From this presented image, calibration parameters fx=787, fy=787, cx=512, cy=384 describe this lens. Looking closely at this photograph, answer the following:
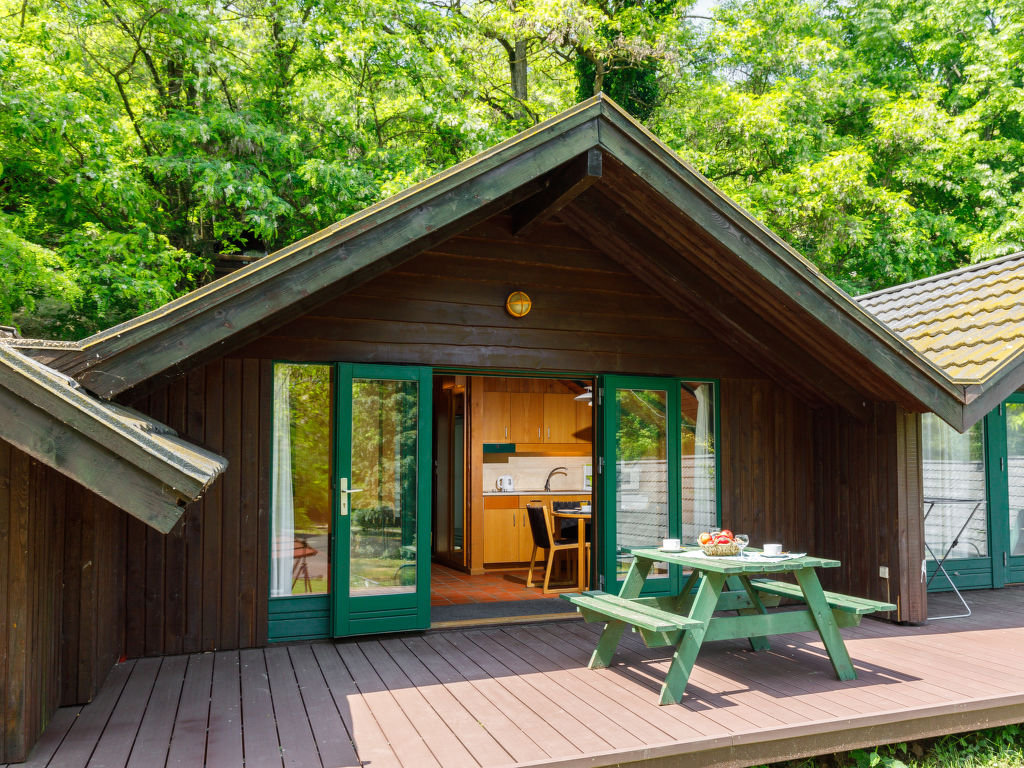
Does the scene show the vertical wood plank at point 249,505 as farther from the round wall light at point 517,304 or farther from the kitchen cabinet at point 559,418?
the kitchen cabinet at point 559,418

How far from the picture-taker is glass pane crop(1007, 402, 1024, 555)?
7.18 meters

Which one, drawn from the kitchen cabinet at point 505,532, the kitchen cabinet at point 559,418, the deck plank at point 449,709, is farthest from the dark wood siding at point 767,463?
the kitchen cabinet at point 559,418

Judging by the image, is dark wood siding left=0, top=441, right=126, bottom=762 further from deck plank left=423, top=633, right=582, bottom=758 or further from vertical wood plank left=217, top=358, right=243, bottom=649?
deck plank left=423, top=633, right=582, bottom=758

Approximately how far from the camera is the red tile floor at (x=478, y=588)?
6.88 m

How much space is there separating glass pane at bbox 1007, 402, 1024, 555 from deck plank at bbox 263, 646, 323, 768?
21.1 ft

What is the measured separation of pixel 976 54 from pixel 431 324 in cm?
1264

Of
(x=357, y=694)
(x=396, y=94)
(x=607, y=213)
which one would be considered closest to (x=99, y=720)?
(x=357, y=694)

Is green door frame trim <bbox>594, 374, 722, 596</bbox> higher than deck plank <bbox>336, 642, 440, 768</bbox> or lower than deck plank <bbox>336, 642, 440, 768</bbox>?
higher

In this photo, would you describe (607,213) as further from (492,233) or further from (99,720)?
(99,720)

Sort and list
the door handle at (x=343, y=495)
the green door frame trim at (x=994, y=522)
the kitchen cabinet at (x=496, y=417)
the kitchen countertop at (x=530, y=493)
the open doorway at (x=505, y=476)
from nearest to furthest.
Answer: the door handle at (x=343, y=495) < the green door frame trim at (x=994, y=522) < the open doorway at (x=505, y=476) < the kitchen countertop at (x=530, y=493) < the kitchen cabinet at (x=496, y=417)

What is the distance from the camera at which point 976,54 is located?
523 inches

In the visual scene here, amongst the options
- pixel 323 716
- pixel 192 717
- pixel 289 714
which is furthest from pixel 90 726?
pixel 323 716

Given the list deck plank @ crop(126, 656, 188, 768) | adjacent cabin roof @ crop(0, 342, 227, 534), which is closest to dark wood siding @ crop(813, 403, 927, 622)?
deck plank @ crop(126, 656, 188, 768)

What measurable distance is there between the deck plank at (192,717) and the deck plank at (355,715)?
0.60 meters
